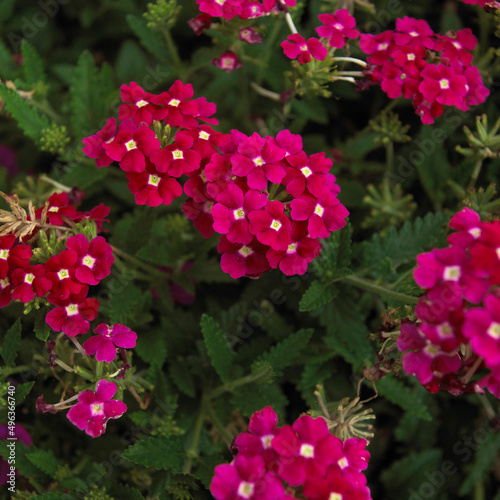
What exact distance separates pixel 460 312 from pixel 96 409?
1340mm

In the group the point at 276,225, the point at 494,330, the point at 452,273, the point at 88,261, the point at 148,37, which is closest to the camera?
the point at 494,330

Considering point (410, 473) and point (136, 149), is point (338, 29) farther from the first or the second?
point (410, 473)

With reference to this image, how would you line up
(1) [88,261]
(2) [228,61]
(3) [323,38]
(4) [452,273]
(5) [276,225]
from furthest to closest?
(2) [228,61] < (3) [323,38] < (1) [88,261] < (5) [276,225] < (4) [452,273]

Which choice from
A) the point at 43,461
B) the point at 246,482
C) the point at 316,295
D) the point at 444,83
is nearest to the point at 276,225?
the point at 316,295

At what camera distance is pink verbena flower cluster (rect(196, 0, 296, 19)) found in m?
2.28

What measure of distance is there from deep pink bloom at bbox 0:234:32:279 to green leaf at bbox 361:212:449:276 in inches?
61.6

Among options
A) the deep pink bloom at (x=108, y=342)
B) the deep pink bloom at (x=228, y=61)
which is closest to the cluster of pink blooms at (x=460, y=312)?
the deep pink bloom at (x=108, y=342)

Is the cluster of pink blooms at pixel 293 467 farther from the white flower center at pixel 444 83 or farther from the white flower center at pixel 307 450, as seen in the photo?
the white flower center at pixel 444 83

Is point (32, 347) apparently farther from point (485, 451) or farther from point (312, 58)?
point (485, 451)

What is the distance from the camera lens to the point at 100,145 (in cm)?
215

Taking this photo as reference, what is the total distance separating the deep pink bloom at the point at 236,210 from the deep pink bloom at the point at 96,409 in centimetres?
74

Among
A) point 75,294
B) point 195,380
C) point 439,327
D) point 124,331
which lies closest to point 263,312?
point 195,380

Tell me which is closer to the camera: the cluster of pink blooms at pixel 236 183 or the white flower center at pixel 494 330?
the white flower center at pixel 494 330

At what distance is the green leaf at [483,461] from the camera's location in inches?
114
